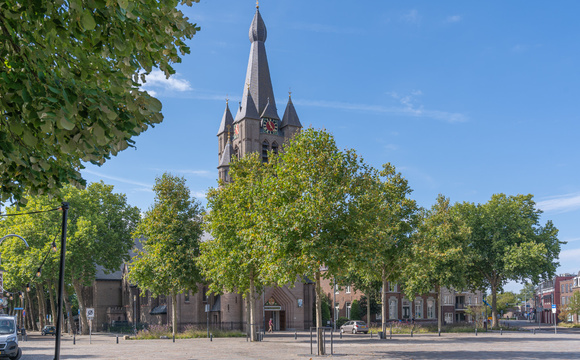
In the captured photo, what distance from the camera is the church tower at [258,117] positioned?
231ft

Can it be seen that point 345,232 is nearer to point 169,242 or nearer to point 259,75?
point 169,242

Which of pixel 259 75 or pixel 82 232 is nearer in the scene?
pixel 82 232

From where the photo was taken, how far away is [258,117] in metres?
70.7

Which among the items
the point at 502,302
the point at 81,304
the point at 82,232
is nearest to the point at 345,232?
the point at 82,232

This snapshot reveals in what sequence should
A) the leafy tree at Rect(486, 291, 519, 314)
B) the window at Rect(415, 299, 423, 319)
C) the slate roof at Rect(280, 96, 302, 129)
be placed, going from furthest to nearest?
1. the leafy tree at Rect(486, 291, 519, 314)
2. the window at Rect(415, 299, 423, 319)
3. the slate roof at Rect(280, 96, 302, 129)

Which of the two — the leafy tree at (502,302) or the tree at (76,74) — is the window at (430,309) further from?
the tree at (76,74)

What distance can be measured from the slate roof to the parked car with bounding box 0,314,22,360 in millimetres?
48731

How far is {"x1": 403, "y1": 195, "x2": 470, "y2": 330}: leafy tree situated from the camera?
4762 centimetres

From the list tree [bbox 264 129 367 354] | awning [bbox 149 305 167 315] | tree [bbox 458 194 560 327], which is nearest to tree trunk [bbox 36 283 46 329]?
awning [bbox 149 305 167 315]

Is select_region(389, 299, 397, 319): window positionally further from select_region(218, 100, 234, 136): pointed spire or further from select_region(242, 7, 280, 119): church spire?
select_region(218, 100, 234, 136): pointed spire

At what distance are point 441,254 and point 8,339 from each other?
3286 cm

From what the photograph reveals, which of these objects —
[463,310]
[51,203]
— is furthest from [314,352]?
[463,310]

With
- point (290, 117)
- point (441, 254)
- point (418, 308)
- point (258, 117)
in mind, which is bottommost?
point (418, 308)

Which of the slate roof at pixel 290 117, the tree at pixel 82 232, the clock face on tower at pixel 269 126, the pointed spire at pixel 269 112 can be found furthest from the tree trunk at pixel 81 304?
the slate roof at pixel 290 117
